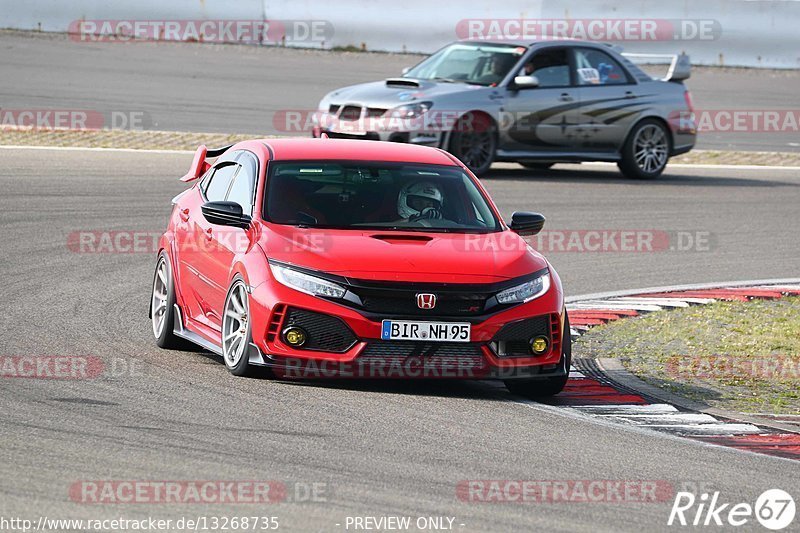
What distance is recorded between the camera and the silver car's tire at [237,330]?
876 centimetres

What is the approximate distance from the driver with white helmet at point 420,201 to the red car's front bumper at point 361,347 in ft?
3.83

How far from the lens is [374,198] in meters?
9.65

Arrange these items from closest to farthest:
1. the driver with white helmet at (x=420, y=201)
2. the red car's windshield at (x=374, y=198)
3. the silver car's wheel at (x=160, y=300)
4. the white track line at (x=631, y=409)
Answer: the white track line at (x=631, y=409), the red car's windshield at (x=374, y=198), the driver with white helmet at (x=420, y=201), the silver car's wheel at (x=160, y=300)

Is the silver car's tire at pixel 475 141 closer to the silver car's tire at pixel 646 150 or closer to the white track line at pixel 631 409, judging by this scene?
the silver car's tire at pixel 646 150

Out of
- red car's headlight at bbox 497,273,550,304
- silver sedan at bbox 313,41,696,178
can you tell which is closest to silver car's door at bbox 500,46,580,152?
silver sedan at bbox 313,41,696,178

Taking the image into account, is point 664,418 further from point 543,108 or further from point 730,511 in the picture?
point 543,108

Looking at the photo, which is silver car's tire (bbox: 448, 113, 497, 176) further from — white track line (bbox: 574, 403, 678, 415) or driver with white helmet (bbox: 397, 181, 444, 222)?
white track line (bbox: 574, 403, 678, 415)

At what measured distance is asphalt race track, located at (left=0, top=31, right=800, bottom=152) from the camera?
23.5 m

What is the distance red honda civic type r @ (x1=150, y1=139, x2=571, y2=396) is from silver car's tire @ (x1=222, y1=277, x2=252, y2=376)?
0.01 meters

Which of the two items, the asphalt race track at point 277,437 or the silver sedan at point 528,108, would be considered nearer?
the asphalt race track at point 277,437

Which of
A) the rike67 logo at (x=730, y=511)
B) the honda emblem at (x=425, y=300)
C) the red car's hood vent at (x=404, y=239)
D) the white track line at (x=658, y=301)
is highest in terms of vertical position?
the red car's hood vent at (x=404, y=239)

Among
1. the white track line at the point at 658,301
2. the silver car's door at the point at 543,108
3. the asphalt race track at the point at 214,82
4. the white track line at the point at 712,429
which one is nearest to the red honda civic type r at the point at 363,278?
the white track line at the point at 712,429

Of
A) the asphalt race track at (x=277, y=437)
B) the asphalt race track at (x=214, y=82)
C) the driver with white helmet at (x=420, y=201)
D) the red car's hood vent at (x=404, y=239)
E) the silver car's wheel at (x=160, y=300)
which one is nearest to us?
the asphalt race track at (x=277, y=437)

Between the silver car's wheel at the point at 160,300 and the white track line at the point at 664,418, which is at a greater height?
the silver car's wheel at the point at 160,300
